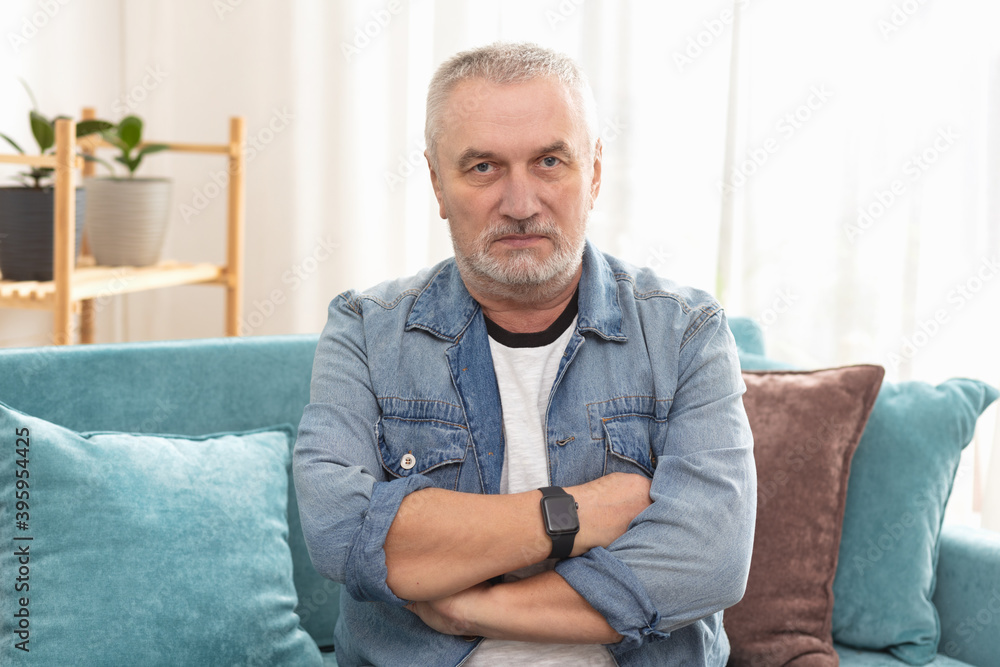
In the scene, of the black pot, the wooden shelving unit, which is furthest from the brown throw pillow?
the black pot

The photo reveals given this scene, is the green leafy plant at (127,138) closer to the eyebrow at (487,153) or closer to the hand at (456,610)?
the eyebrow at (487,153)

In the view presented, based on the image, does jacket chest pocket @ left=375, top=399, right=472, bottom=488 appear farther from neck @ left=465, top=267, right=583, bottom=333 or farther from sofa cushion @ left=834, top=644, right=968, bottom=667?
sofa cushion @ left=834, top=644, right=968, bottom=667

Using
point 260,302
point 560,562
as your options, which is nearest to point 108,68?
point 260,302

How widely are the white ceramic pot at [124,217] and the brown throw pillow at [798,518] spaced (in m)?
1.66

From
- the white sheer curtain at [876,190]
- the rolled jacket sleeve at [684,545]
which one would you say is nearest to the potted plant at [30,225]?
the rolled jacket sleeve at [684,545]

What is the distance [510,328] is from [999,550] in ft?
3.13

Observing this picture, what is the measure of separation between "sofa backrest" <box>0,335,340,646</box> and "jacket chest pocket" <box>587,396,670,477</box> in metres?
0.60

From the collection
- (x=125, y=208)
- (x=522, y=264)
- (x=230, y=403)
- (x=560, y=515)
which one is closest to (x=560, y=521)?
(x=560, y=515)

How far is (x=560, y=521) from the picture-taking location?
3.89ft

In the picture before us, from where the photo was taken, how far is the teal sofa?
4.93ft

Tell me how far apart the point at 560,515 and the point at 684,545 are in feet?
0.54

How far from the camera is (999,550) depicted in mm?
1610

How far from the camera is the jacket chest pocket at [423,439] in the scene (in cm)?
134

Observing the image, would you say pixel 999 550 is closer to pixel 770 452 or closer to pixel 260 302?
pixel 770 452
